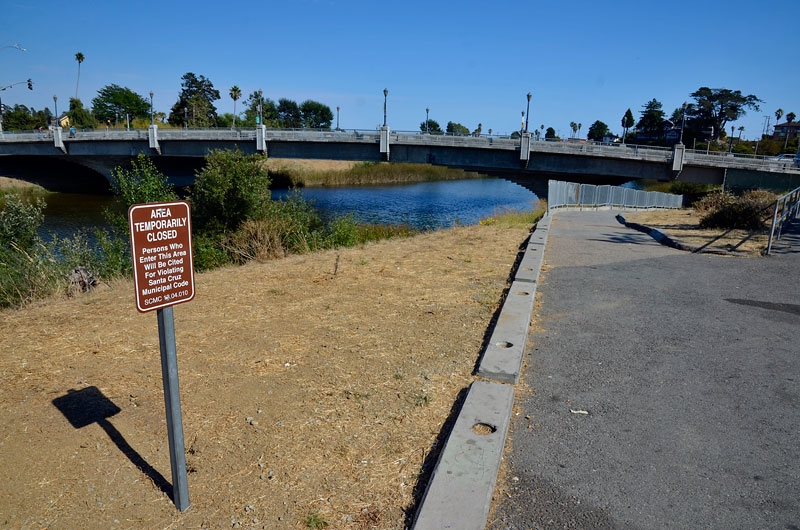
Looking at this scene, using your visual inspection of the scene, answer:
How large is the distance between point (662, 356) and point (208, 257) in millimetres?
10480

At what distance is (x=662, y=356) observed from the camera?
535cm

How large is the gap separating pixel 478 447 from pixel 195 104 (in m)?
114

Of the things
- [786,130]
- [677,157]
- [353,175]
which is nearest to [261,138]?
[353,175]

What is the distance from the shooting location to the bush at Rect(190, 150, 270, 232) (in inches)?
554

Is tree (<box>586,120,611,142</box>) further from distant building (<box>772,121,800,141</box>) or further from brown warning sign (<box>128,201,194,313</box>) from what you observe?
brown warning sign (<box>128,201,194,313</box>)

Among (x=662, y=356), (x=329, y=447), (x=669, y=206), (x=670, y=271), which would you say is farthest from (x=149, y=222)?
(x=669, y=206)

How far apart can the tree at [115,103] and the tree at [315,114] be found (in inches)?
1598

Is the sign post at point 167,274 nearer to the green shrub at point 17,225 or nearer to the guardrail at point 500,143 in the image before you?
the green shrub at point 17,225


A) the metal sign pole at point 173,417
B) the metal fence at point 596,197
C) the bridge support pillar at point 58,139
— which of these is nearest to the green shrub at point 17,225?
the metal sign pole at point 173,417

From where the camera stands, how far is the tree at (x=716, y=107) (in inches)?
4710

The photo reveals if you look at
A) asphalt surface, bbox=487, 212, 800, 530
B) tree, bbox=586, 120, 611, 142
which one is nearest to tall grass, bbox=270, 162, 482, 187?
asphalt surface, bbox=487, 212, 800, 530

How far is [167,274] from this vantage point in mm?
2824

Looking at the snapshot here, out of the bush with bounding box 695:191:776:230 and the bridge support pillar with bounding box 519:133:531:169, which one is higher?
the bridge support pillar with bounding box 519:133:531:169

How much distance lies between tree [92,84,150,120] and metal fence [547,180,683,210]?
11270 cm
